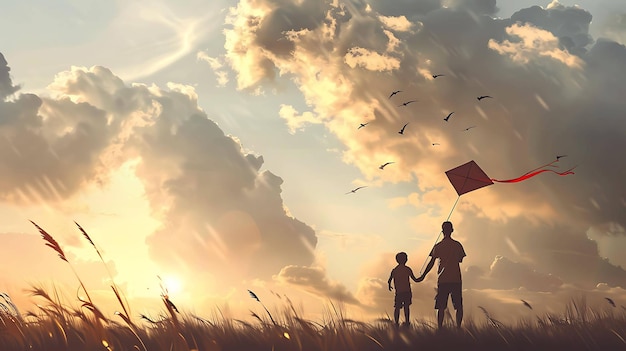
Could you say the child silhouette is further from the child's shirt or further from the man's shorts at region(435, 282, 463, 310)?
the man's shorts at region(435, 282, 463, 310)

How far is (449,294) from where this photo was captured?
45.4 feet

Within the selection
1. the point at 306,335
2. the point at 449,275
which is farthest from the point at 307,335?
the point at 449,275

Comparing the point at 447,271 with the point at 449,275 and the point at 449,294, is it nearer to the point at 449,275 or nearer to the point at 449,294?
the point at 449,275

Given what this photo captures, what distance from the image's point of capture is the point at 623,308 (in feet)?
37.9

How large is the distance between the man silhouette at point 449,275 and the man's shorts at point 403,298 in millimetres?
866

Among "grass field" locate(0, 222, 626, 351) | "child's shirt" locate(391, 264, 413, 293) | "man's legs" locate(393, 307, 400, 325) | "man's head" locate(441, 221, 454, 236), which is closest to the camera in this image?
"grass field" locate(0, 222, 626, 351)

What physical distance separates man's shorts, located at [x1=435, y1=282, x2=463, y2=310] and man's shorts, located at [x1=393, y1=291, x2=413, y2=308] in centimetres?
93

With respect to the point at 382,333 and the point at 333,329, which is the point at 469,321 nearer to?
the point at 382,333

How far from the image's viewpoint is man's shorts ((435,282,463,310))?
13750 millimetres

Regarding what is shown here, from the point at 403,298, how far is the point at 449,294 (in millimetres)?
1236

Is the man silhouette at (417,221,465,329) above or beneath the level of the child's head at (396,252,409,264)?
beneath

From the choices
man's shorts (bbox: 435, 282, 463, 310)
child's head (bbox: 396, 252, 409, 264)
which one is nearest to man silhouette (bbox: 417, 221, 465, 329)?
man's shorts (bbox: 435, 282, 463, 310)

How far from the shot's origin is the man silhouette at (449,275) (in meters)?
13.8

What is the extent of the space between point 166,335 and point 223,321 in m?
1.30
